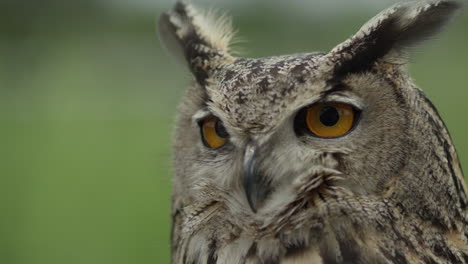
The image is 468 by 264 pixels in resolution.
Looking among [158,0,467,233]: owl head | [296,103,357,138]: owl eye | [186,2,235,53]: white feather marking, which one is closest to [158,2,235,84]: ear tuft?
[186,2,235,53]: white feather marking

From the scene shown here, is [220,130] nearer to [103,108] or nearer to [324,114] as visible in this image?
[324,114]

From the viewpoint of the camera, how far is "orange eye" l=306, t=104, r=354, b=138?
1.47 metres

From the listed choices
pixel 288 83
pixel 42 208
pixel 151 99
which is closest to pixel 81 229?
pixel 42 208

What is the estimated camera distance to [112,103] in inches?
550

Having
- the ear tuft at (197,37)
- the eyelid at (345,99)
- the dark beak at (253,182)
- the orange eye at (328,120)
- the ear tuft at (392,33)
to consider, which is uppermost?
the ear tuft at (197,37)

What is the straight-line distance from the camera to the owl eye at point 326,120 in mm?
1468

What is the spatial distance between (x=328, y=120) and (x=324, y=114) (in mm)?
15

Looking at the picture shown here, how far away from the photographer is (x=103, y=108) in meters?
13.4

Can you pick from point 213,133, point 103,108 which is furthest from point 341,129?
point 103,108

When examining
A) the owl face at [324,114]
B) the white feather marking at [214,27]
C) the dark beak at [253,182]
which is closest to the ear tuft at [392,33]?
the owl face at [324,114]

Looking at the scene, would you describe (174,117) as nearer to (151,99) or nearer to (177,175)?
(177,175)

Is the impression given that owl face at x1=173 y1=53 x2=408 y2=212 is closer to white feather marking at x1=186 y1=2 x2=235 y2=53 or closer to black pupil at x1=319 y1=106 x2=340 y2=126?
black pupil at x1=319 y1=106 x2=340 y2=126

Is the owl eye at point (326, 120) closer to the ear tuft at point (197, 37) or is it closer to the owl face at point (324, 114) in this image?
the owl face at point (324, 114)

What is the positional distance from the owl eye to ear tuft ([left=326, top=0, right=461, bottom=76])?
0.25ft
